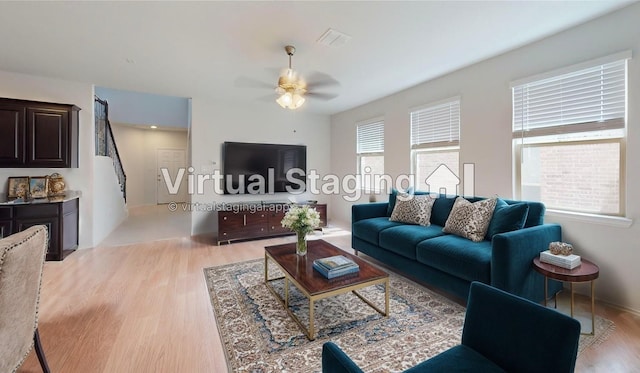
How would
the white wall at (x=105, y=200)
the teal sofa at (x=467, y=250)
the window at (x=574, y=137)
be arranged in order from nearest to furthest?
the teal sofa at (x=467, y=250) < the window at (x=574, y=137) < the white wall at (x=105, y=200)

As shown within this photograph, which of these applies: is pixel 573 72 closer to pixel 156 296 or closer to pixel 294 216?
pixel 294 216

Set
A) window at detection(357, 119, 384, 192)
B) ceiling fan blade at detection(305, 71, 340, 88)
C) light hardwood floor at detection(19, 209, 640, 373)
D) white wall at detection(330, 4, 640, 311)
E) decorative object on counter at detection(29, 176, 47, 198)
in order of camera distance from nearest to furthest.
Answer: light hardwood floor at detection(19, 209, 640, 373)
white wall at detection(330, 4, 640, 311)
ceiling fan blade at detection(305, 71, 340, 88)
decorative object on counter at detection(29, 176, 47, 198)
window at detection(357, 119, 384, 192)

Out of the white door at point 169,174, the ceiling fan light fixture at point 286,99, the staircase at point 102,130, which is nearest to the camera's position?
the ceiling fan light fixture at point 286,99

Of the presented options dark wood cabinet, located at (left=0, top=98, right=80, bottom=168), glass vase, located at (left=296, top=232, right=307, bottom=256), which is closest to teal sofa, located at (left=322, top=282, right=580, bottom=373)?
glass vase, located at (left=296, top=232, right=307, bottom=256)

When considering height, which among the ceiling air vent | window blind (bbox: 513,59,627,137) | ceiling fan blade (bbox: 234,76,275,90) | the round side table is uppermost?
ceiling fan blade (bbox: 234,76,275,90)

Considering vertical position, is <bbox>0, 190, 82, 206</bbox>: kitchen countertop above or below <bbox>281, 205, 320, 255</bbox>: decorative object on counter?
above

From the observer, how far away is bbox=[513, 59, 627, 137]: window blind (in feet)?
7.64

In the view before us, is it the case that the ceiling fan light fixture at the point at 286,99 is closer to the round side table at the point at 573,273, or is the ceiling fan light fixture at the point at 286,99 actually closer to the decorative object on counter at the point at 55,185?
the round side table at the point at 573,273

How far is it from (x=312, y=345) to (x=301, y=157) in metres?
4.21

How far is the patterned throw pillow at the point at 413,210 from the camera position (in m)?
3.43

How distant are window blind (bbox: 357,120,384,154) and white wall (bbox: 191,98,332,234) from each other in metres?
1.09

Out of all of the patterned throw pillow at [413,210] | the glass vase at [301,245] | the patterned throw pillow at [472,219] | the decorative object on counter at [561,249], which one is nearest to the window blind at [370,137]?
the patterned throw pillow at [413,210]

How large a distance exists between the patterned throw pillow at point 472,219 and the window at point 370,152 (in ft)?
6.85

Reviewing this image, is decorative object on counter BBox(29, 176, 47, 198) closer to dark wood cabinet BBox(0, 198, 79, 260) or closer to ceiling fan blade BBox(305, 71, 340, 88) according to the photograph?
dark wood cabinet BBox(0, 198, 79, 260)
